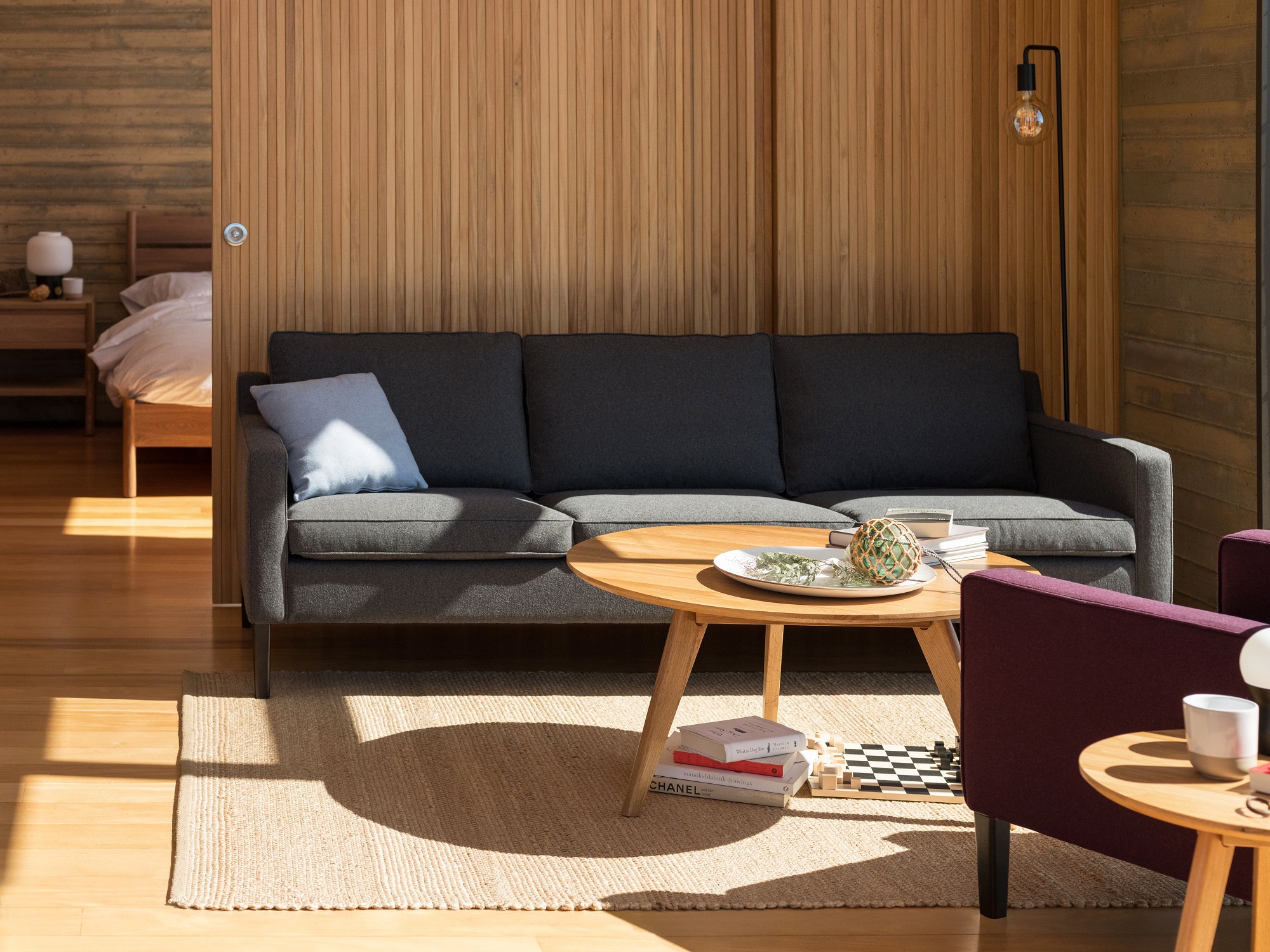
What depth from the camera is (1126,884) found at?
2.71 meters

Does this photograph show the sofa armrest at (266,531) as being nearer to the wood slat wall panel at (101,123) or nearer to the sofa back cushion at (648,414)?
the sofa back cushion at (648,414)

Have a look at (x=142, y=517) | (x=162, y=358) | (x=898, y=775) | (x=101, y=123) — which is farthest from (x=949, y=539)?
(x=101, y=123)

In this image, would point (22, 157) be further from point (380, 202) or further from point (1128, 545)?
point (1128, 545)

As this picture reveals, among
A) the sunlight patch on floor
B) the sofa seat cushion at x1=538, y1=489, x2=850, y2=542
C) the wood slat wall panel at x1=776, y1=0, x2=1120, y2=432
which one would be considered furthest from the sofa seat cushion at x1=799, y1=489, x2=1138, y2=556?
the sunlight patch on floor

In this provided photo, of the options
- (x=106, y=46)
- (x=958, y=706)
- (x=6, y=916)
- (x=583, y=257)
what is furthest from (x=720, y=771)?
(x=106, y=46)

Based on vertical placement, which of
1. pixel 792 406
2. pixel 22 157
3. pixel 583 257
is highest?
pixel 22 157

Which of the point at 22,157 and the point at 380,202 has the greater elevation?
the point at 22,157

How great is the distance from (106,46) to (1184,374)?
674cm

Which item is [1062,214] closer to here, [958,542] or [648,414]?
[648,414]

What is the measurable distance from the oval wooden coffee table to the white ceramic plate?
0.04 ft

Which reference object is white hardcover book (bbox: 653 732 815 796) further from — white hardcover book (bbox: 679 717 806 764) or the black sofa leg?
the black sofa leg

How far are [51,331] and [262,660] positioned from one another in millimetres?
5405

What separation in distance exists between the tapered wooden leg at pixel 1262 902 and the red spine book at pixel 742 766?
1.26 meters

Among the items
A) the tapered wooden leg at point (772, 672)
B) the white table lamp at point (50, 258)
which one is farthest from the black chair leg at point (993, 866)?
the white table lamp at point (50, 258)
